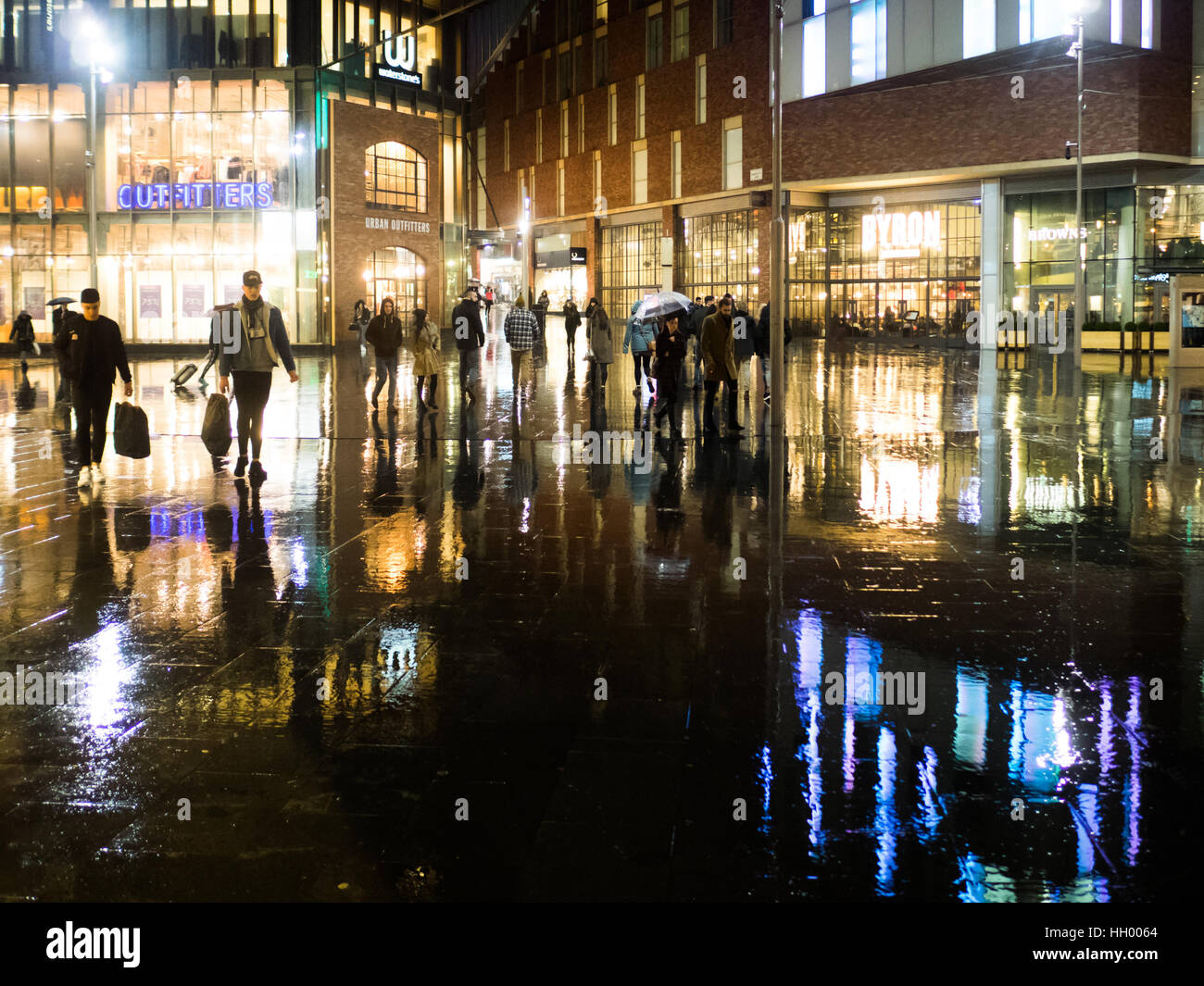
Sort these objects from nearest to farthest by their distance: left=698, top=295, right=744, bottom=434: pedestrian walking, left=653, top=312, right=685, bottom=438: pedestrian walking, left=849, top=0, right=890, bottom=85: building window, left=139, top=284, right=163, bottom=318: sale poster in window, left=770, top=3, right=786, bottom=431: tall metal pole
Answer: left=653, top=312, right=685, bottom=438: pedestrian walking < left=698, top=295, right=744, bottom=434: pedestrian walking < left=770, top=3, right=786, bottom=431: tall metal pole < left=139, top=284, right=163, bottom=318: sale poster in window < left=849, top=0, right=890, bottom=85: building window

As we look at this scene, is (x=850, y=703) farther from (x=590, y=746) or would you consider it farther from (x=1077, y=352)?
(x=1077, y=352)

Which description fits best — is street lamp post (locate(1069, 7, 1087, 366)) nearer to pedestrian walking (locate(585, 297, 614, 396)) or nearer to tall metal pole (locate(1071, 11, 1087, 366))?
tall metal pole (locate(1071, 11, 1087, 366))

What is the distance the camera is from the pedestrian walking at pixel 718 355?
1639 centimetres

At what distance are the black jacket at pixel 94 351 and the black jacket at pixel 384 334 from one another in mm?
7911

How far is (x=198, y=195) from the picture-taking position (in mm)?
43750

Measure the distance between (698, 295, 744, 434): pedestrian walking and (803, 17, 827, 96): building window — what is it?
34700 mm

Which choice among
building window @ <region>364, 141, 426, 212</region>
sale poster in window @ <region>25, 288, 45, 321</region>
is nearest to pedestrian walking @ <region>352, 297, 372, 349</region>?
building window @ <region>364, 141, 426, 212</region>

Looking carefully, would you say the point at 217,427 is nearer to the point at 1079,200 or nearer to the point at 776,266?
the point at 776,266

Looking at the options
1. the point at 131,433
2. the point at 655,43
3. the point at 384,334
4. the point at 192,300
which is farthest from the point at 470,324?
the point at 655,43

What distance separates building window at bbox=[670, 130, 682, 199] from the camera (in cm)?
5559

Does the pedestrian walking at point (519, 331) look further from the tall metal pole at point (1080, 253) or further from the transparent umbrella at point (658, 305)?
the tall metal pole at point (1080, 253)

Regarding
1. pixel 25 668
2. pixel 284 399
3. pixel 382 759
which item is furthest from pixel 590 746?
pixel 284 399
